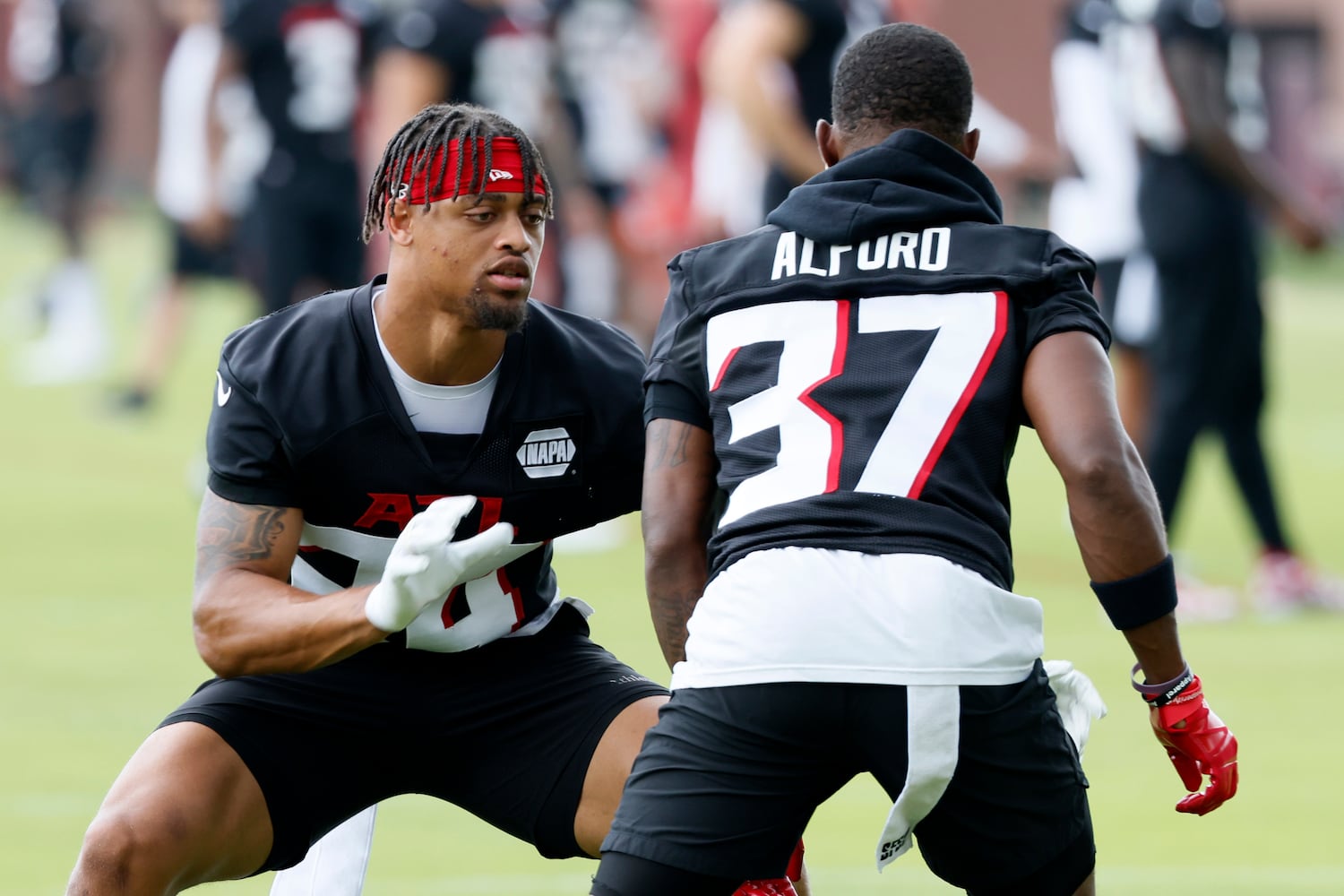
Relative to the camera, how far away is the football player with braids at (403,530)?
3.88 m

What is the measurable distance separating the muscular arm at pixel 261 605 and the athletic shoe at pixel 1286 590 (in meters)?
5.28

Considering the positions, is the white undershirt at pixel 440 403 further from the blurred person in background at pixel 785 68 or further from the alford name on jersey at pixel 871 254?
the blurred person in background at pixel 785 68

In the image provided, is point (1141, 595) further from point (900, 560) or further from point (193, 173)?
point (193, 173)

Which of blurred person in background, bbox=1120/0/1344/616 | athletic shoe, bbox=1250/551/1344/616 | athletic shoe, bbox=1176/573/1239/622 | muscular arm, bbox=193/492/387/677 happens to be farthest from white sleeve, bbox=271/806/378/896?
athletic shoe, bbox=1250/551/1344/616

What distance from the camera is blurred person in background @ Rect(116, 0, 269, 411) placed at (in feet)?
38.2

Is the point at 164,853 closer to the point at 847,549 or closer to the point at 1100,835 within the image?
the point at 847,549

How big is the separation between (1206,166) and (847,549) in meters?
5.48

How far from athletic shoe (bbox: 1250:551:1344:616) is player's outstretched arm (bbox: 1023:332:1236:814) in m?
5.15

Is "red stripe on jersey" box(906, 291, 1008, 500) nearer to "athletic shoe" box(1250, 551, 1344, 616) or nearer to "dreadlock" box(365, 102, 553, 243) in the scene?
"dreadlock" box(365, 102, 553, 243)

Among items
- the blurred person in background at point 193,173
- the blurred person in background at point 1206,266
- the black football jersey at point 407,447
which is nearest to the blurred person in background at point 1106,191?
the blurred person in background at point 1206,266

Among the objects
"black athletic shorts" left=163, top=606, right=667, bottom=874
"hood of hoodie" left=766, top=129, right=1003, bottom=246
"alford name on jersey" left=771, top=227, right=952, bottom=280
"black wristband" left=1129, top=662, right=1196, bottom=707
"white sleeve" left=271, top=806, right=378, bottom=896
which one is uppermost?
"hood of hoodie" left=766, top=129, right=1003, bottom=246

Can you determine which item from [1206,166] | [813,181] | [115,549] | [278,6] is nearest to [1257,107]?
[1206,166]

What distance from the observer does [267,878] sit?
5.35 m

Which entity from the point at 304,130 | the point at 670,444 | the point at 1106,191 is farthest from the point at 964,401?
the point at 304,130
